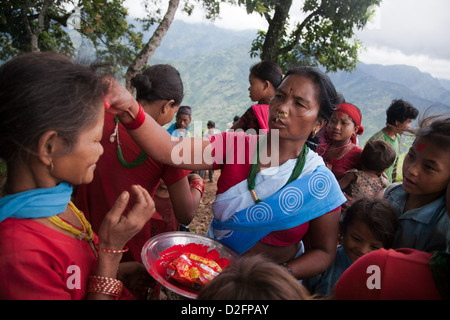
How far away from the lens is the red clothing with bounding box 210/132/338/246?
195 cm

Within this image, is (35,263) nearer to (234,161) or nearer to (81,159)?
(81,159)

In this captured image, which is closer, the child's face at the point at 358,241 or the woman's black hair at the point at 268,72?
the child's face at the point at 358,241

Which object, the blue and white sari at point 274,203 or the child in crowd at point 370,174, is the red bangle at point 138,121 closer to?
the blue and white sari at point 274,203

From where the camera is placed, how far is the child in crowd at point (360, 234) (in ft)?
6.18

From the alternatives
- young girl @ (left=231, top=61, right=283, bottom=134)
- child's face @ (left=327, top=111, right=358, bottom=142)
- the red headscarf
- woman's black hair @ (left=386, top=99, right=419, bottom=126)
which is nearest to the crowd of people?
child's face @ (left=327, top=111, right=358, bottom=142)

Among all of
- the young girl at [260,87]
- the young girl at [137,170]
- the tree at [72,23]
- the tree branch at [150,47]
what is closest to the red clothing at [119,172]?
the young girl at [137,170]

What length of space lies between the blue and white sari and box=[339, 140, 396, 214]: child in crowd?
138 cm

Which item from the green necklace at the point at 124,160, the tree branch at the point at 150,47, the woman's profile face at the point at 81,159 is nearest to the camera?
the woman's profile face at the point at 81,159

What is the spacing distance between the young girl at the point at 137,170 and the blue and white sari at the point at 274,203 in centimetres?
37

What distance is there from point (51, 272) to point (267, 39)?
9042 mm

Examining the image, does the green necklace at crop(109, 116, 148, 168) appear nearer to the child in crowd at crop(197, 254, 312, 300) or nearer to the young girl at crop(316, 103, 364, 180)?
the child in crowd at crop(197, 254, 312, 300)

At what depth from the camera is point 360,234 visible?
202cm

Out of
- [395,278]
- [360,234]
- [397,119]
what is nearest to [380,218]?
[360,234]
